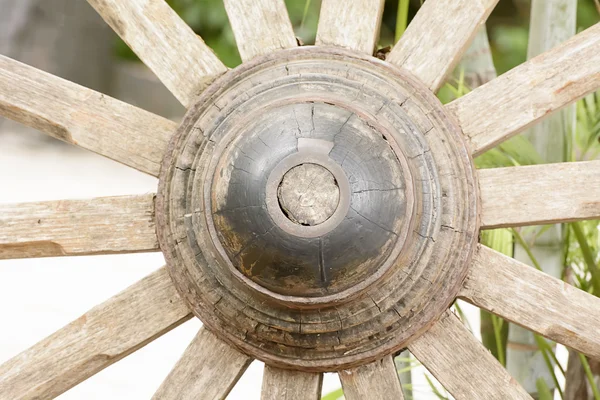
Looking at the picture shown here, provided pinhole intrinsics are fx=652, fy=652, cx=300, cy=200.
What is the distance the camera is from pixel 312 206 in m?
0.69

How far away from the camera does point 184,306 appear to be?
0.80 metres

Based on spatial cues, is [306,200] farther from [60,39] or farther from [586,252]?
[60,39]

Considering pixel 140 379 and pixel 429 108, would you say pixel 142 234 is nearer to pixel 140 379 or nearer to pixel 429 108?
pixel 429 108

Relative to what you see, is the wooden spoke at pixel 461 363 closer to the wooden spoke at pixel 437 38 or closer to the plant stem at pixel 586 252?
the wooden spoke at pixel 437 38

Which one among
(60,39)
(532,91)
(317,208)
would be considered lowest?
(317,208)

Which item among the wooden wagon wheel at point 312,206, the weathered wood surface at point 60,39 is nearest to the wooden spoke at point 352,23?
the wooden wagon wheel at point 312,206

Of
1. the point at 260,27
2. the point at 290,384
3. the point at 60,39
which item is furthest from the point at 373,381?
the point at 60,39

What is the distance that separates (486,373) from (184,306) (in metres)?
0.37

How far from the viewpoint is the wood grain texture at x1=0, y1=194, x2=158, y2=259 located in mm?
801

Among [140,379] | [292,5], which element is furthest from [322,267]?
[292,5]

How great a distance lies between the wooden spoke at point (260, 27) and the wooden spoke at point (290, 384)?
1.27 feet

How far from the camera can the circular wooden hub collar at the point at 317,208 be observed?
2.28 feet

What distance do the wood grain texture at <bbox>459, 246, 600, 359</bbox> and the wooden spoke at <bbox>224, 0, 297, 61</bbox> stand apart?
354mm

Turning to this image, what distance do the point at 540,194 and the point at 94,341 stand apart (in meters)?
0.56
